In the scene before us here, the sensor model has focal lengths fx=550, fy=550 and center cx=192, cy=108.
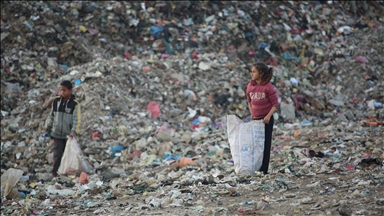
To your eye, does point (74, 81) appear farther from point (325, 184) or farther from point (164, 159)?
point (325, 184)

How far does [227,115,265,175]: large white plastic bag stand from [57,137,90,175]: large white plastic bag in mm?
2330

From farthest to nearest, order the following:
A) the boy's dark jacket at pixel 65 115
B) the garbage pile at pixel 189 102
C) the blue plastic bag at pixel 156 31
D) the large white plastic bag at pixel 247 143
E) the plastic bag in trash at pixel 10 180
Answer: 1. the blue plastic bag at pixel 156 31
2. the boy's dark jacket at pixel 65 115
3. the plastic bag in trash at pixel 10 180
4. the large white plastic bag at pixel 247 143
5. the garbage pile at pixel 189 102

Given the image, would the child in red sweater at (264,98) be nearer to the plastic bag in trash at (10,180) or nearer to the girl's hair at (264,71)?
the girl's hair at (264,71)

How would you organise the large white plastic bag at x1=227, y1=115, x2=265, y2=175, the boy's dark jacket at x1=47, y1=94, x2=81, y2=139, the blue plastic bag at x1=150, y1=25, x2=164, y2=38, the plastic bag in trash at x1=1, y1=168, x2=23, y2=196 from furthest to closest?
1. the blue plastic bag at x1=150, y1=25, x2=164, y2=38
2. the boy's dark jacket at x1=47, y1=94, x2=81, y2=139
3. the plastic bag in trash at x1=1, y1=168, x2=23, y2=196
4. the large white plastic bag at x1=227, y1=115, x2=265, y2=175

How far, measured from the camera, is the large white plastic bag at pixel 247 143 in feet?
18.4

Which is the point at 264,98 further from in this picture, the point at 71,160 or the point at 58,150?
the point at 58,150

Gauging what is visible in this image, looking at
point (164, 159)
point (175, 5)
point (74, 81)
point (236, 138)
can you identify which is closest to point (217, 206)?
point (236, 138)

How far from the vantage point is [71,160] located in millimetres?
7141

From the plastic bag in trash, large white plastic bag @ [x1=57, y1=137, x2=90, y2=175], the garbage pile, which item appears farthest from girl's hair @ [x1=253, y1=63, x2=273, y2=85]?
the plastic bag in trash

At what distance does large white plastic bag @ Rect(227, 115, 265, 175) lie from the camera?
5594 millimetres

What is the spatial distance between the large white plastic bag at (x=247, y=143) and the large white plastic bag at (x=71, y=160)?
7.64ft

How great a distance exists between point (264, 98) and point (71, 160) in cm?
288

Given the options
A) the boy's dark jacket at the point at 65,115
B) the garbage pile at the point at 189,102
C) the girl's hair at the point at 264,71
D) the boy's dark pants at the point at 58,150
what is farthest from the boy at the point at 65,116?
the girl's hair at the point at 264,71

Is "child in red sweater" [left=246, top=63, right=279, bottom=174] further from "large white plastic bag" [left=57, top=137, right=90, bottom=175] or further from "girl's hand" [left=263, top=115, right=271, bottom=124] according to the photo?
"large white plastic bag" [left=57, top=137, right=90, bottom=175]
